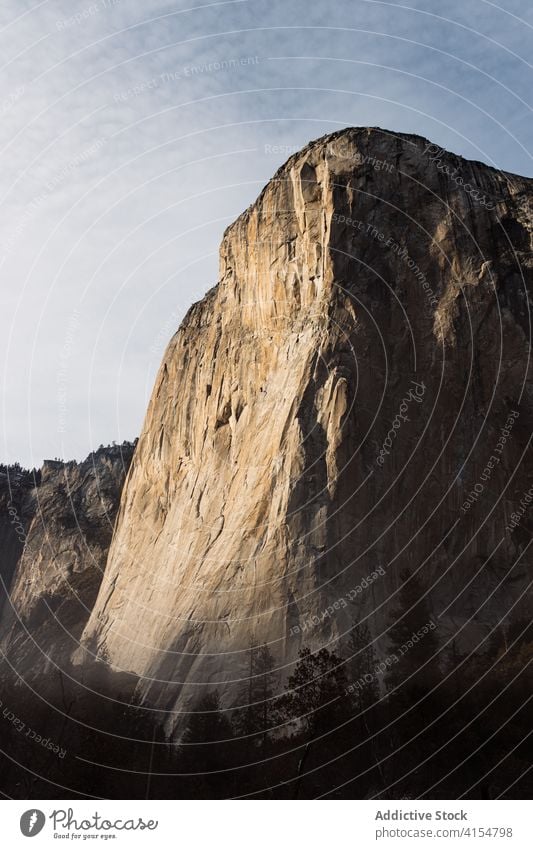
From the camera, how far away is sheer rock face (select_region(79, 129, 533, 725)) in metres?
28.4

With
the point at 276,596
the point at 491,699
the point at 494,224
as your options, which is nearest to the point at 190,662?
the point at 276,596

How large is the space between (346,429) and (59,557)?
3357cm

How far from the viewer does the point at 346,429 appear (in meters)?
30.8

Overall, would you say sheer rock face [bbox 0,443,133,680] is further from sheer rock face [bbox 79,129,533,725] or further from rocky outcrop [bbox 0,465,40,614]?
sheer rock face [bbox 79,129,533,725]

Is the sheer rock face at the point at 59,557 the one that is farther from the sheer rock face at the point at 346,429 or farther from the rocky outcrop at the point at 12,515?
the sheer rock face at the point at 346,429

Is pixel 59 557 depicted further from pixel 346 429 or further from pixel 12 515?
pixel 346 429

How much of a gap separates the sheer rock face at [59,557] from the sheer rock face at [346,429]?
1042 cm

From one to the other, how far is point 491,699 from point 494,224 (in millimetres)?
20963

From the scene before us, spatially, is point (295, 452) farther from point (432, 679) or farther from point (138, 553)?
point (138, 553)

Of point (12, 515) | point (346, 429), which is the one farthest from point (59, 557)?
point (346, 429)

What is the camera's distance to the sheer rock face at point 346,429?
93.2ft

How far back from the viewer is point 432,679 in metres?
27.2

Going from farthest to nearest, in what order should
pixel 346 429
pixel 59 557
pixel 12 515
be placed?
pixel 12 515
pixel 59 557
pixel 346 429

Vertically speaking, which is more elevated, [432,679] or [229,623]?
[229,623]
